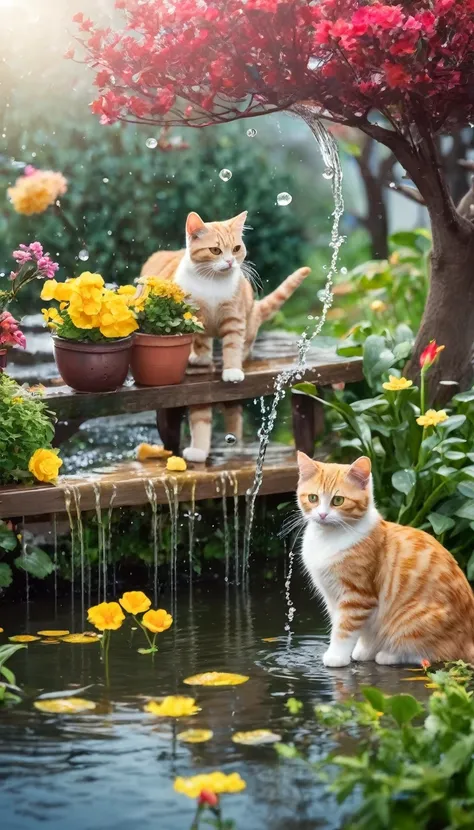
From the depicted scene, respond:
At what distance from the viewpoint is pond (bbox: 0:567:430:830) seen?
10.4ft

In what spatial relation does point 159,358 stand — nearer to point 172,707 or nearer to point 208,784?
point 172,707

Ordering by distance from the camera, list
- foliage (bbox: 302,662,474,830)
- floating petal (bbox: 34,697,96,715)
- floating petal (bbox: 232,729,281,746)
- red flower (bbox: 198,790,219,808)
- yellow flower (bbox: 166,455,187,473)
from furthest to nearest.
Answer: yellow flower (bbox: 166,455,187,473), floating petal (bbox: 34,697,96,715), floating petal (bbox: 232,729,281,746), foliage (bbox: 302,662,474,830), red flower (bbox: 198,790,219,808)

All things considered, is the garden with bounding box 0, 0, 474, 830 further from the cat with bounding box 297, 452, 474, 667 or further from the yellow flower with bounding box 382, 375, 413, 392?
the yellow flower with bounding box 382, 375, 413, 392

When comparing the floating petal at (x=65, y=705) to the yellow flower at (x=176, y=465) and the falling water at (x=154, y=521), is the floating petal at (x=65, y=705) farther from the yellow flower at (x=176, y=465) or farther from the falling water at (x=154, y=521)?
the yellow flower at (x=176, y=465)

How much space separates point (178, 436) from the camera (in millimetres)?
6062

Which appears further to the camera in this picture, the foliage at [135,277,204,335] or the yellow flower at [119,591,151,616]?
the foliage at [135,277,204,335]

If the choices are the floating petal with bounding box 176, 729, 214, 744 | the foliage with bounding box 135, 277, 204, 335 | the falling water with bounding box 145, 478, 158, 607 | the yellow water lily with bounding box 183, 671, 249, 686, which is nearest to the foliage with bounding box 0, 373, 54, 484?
the falling water with bounding box 145, 478, 158, 607

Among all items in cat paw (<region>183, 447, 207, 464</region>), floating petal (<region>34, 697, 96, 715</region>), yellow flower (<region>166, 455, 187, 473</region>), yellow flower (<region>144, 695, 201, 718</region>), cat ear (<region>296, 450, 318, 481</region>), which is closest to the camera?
yellow flower (<region>144, 695, 201, 718</region>)

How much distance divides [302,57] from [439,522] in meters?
1.80

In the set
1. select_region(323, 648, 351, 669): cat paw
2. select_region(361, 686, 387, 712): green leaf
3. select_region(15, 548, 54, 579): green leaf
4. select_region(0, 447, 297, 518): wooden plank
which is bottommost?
select_region(323, 648, 351, 669): cat paw

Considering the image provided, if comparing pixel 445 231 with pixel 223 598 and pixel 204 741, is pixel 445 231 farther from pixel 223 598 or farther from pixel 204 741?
pixel 204 741

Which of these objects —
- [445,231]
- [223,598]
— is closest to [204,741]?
[223,598]

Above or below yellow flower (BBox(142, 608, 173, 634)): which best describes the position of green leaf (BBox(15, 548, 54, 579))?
above

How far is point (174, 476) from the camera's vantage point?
546 centimetres
